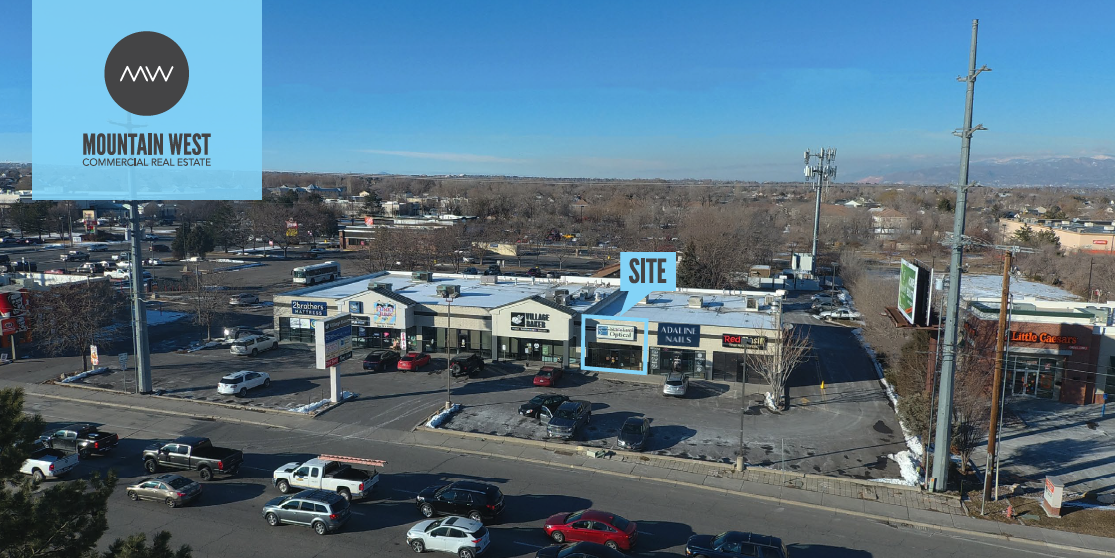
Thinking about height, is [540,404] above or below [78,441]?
above

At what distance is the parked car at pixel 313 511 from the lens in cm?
1953

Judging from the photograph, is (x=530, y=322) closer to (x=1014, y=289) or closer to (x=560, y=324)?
(x=560, y=324)

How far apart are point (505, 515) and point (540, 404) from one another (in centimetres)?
1050

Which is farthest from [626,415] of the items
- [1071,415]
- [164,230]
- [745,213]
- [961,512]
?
[164,230]

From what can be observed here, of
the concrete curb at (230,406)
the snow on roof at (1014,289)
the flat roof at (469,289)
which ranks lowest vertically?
the concrete curb at (230,406)

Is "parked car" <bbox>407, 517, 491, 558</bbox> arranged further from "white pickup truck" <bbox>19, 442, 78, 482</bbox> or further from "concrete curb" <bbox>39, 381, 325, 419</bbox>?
"white pickup truck" <bbox>19, 442, 78, 482</bbox>

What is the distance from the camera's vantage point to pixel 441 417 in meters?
30.7

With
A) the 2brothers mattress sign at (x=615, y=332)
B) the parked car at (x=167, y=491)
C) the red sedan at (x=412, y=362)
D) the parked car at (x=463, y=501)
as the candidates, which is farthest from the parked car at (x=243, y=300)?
the parked car at (x=463, y=501)

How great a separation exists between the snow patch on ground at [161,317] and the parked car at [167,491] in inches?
1353

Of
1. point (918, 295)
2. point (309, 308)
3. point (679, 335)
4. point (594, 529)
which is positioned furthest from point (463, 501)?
point (309, 308)

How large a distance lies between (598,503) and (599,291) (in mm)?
26879

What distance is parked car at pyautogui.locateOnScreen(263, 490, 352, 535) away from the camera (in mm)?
19531

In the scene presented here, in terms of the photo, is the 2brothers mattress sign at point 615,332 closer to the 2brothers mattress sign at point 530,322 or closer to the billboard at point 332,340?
the 2brothers mattress sign at point 530,322

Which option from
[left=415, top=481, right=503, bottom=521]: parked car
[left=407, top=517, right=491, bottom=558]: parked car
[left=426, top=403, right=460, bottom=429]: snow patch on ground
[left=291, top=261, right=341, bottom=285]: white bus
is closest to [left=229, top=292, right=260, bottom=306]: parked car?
[left=291, top=261, right=341, bottom=285]: white bus
